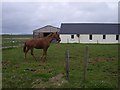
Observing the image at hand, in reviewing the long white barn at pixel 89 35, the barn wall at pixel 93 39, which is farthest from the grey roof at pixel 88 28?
the barn wall at pixel 93 39

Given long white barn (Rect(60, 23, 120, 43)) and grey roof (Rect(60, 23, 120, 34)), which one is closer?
long white barn (Rect(60, 23, 120, 43))

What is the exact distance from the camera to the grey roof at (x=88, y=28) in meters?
68.2

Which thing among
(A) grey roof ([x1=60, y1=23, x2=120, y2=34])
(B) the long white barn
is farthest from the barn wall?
(A) grey roof ([x1=60, y1=23, x2=120, y2=34])

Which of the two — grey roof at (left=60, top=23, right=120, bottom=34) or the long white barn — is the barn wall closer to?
the long white barn

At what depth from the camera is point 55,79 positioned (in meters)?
11.4

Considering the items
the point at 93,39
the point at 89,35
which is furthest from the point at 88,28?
the point at 93,39

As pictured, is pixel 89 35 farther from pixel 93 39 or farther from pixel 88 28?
pixel 88 28

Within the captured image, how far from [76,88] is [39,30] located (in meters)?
68.9

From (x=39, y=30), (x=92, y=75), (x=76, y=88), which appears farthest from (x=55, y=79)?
(x=39, y=30)

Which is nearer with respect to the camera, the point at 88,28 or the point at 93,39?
the point at 93,39

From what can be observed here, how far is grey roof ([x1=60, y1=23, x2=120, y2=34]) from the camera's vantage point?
2685 inches

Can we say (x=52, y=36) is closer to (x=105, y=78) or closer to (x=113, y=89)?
(x=105, y=78)

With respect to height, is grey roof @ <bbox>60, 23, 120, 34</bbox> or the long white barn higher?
grey roof @ <bbox>60, 23, 120, 34</bbox>

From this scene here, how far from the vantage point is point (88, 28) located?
70.3 m
